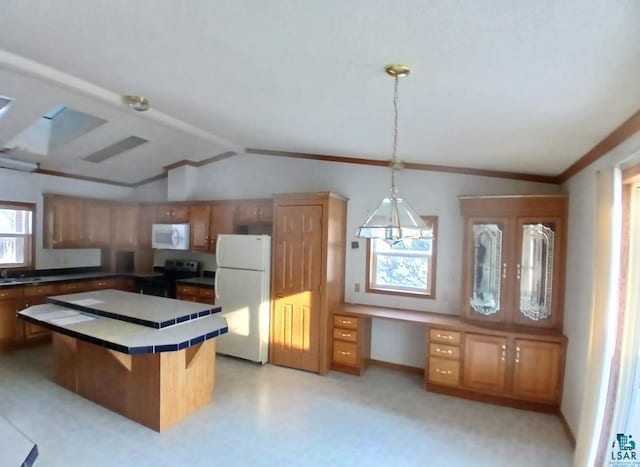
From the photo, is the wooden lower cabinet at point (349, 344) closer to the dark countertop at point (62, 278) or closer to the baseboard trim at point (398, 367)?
the baseboard trim at point (398, 367)

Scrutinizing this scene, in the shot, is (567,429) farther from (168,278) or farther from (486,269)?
(168,278)

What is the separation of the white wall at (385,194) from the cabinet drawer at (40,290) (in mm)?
2891

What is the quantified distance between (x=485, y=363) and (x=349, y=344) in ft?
4.69

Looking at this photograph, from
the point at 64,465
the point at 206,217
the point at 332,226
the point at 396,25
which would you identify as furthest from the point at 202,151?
the point at 396,25

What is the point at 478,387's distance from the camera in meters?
3.54

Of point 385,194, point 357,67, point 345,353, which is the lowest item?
point 345,353

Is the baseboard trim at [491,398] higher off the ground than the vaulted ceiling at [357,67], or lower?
lower

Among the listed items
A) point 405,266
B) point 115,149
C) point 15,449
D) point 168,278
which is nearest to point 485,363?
point 405,266

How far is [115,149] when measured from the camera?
4.91m

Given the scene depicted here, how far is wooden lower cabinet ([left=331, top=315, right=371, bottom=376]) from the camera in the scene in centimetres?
412

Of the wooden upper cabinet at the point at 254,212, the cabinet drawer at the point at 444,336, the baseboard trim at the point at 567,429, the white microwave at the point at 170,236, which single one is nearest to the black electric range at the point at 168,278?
the white microwave at the point at 170,236

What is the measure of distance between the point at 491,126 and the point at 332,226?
7.07 feet

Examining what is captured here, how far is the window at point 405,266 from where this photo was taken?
13.7 feet

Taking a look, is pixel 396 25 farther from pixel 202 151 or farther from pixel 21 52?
pixel 202 151
